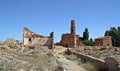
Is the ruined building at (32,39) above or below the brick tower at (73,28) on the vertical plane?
below

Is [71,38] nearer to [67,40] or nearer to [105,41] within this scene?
[67,40]

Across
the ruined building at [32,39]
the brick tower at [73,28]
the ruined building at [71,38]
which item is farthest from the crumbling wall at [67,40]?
the ruined building at [32,39]

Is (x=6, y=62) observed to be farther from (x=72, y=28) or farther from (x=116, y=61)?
(x=72, y=28)

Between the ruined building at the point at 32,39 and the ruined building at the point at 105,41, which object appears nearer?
the ruined building at the point at 32,39

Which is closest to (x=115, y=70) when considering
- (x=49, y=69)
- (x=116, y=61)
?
(x=116, y=61)

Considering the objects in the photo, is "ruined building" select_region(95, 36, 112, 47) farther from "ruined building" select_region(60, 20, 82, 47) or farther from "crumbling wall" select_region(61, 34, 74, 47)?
"crumbling wall" select_region(61, 34, 74, 47)

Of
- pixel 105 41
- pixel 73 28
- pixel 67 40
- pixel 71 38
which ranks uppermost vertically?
pixel 73 28

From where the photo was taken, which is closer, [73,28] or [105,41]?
[73,28]

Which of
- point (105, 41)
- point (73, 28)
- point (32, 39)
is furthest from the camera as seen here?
point (105, 41)

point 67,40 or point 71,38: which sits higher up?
point 71,38

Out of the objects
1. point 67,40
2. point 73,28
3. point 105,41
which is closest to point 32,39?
point 67,40

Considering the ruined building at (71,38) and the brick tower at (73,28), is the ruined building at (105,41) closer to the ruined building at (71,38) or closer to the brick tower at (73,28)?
the ruined building at (71,38)

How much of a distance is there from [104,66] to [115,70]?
2.11 metres

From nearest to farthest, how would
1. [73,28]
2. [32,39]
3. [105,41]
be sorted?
[32,39], [73,28], [105,41]
